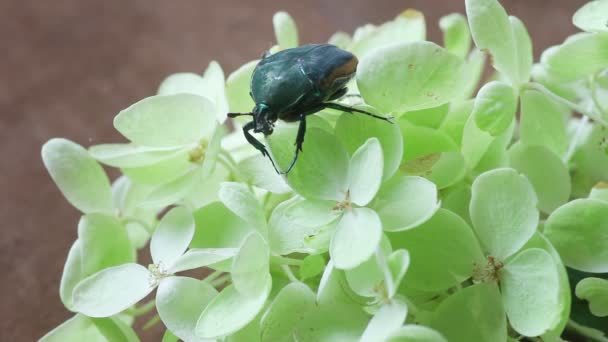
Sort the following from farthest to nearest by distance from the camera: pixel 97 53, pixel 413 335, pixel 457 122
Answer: pixel 97 53, pixel 457 122, pixel 413 335

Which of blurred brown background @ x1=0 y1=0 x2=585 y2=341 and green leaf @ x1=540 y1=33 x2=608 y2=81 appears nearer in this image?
green leaf @ x1=540 y1=33 x2=608 y2=81

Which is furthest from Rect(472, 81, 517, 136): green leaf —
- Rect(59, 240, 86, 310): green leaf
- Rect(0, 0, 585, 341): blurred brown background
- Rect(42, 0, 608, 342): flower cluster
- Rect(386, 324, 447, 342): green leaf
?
Rect(0, 0, 585, 341): blurred brown background

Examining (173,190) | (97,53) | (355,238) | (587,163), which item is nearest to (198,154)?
(173,190)

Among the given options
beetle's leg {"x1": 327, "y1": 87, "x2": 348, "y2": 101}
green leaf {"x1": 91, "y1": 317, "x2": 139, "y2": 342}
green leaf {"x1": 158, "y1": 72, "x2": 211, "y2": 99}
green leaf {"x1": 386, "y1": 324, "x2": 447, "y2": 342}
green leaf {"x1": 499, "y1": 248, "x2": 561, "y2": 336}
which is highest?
green leaf {"x1": 158, "y1": 72, "x2": 211, "y2": 99}

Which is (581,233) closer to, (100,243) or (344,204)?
(344,204)

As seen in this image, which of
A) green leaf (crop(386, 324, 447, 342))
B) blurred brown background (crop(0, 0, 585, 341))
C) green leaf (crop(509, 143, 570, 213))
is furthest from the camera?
blurred brown background (crop(0, 0, 585, 341))

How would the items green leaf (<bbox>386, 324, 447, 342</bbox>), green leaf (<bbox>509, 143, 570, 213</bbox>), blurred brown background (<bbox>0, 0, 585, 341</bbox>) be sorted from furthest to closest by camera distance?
blurred brown background (<bbox>0, 0, 585, 341</bbox>) < green leaf (<bbox>509, 143, 570, 213</bbox>) < green leaf (<bbox>386, 324, 447, 342</bbox>)

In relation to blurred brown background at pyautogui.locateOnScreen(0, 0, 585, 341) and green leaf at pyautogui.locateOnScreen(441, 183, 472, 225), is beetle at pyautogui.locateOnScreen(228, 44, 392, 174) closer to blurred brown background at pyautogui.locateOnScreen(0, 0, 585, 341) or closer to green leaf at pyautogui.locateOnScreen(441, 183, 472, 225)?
green leaf at pyautogui.locateOnScreen(441, 183, 472, 225)
